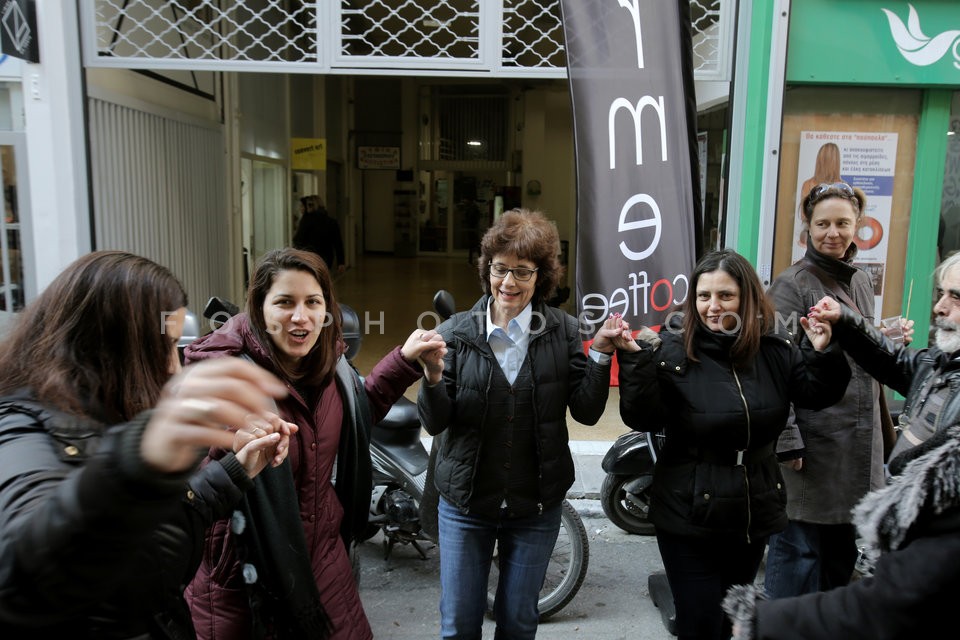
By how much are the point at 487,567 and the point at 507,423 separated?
0.57m

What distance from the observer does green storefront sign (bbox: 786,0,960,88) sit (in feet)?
16.8

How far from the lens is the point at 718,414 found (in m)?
2.50

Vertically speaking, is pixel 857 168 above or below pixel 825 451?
above

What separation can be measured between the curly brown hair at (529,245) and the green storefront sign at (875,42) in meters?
3.55

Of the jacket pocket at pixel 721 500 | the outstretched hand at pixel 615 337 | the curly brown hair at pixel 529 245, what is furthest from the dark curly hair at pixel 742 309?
the curly brown hair at pixel 529 245

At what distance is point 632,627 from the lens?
136 inches

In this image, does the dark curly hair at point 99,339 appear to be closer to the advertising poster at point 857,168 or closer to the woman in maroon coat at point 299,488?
the woman in maroon coat at point 299,488

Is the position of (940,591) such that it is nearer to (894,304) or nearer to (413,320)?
(894,304)

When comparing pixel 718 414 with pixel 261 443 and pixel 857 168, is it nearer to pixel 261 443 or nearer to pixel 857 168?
pixel 261 443

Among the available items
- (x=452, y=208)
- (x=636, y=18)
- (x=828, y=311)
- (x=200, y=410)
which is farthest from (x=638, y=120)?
(x=452, y=208)

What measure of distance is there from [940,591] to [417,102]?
20138 millimetres

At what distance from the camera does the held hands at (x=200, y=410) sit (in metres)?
0.94

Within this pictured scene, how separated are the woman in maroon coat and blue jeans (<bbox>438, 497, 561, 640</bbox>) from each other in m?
0.37

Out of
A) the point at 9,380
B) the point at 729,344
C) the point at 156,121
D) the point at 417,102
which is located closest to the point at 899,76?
the point at 729,344
